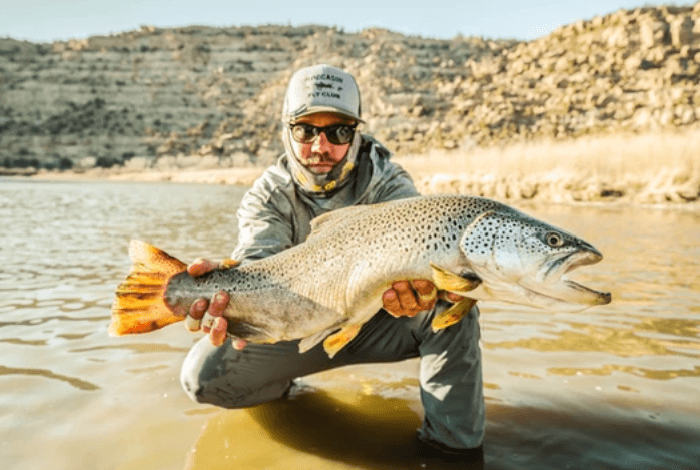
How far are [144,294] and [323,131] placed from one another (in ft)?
4.67

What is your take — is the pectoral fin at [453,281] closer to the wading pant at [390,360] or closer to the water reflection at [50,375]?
the wading pant at [390,360]

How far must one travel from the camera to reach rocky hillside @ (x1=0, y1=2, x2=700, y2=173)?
2927cm

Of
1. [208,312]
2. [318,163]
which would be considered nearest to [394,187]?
[318,163]

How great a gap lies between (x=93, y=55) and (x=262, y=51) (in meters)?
16.6

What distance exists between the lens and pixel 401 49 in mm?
50531

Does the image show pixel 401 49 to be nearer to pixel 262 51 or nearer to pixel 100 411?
pixel 262 51

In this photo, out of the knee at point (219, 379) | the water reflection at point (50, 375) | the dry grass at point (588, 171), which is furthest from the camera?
the dry grass at point (588, 171)

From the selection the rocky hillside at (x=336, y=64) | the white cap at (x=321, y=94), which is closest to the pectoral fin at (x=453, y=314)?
the white cap at (x=321, y=94)

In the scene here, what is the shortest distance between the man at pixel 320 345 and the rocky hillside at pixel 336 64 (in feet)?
73.8

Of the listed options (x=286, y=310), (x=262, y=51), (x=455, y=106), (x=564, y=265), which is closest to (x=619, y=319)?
(x=564, y=265)

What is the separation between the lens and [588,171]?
15.8 m

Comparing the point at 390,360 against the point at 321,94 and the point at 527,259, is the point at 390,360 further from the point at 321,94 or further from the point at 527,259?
the point at 321,94

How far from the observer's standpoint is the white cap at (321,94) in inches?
125

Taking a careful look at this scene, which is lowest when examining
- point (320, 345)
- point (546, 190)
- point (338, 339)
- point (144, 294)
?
point (546, 190)
